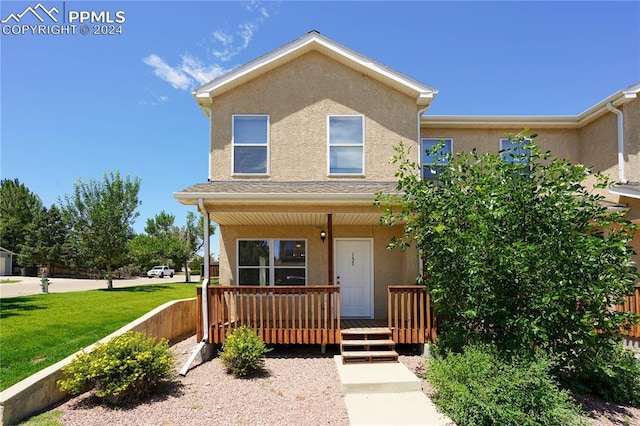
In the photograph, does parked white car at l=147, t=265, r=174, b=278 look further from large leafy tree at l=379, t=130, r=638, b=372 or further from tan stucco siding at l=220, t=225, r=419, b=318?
large leafy tree at l=379, t=130, r=638, b=372

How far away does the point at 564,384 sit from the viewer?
613 centimetres

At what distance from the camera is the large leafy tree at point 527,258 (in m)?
5.24

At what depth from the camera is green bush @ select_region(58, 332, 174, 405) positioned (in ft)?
17.5

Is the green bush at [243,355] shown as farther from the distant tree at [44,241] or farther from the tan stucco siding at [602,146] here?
the distant tree at [44,241]

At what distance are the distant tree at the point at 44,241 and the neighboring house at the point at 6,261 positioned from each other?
2.69m

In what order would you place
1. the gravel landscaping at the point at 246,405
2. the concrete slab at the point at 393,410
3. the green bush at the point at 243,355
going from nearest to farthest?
the concrete slab at the point at 393,410, the gravel landscaping at the point at 246,405, the green bush at the point at 243,355

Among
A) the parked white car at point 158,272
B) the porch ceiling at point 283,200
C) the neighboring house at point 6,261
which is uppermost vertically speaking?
the porch ceiling at point 283,200

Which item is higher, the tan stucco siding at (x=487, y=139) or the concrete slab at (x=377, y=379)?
the tan stucco siding at (x=487, y=139)

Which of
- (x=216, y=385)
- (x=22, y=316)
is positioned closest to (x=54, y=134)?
(x=22, y=316)

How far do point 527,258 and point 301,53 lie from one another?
794cm

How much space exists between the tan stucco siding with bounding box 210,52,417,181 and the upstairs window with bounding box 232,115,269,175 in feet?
0.51

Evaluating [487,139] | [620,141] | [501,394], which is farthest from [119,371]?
[620,141]

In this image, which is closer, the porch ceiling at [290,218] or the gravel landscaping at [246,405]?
the gravel landscaping at [246,405]

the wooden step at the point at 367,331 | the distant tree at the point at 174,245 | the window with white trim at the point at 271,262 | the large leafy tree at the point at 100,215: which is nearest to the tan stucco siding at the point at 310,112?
the window with white trim at the point at 271,262
